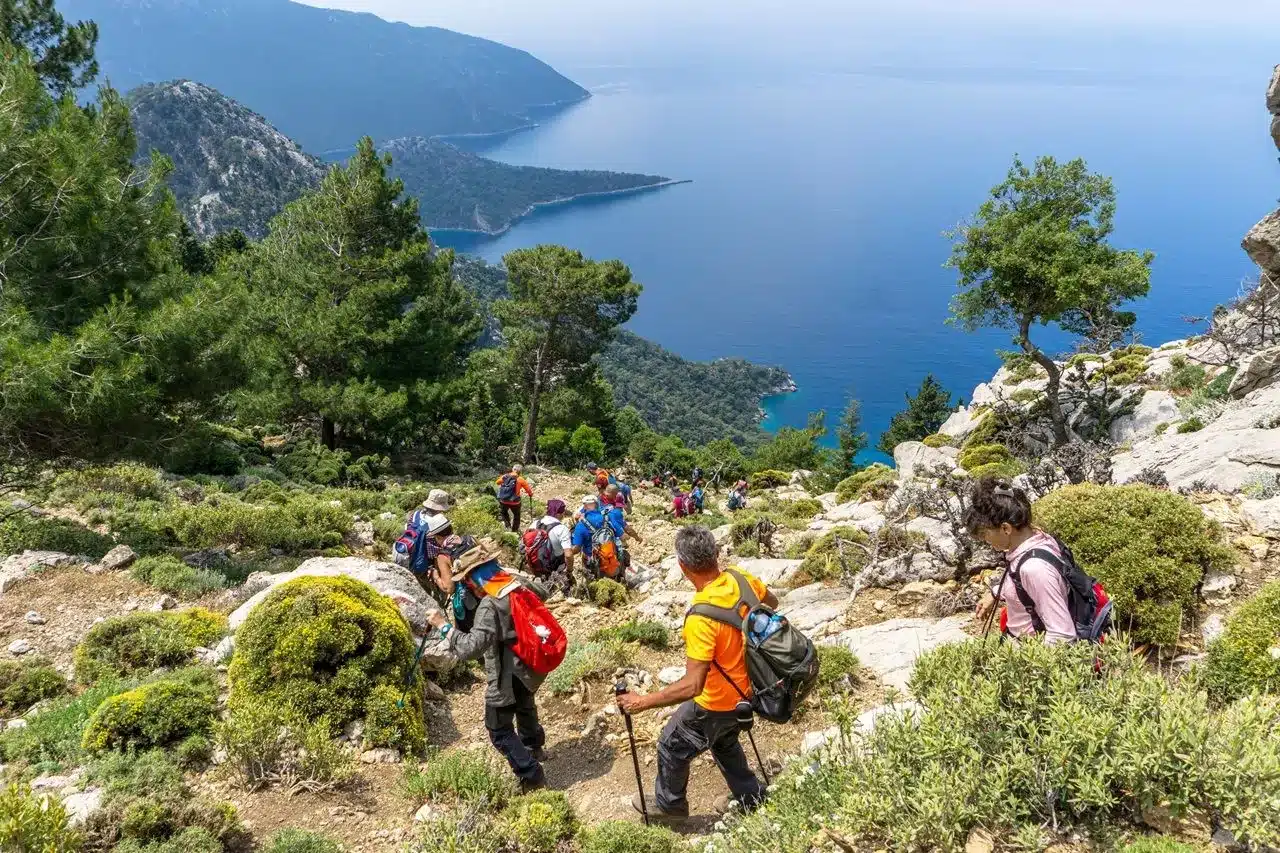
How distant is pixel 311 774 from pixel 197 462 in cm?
1524

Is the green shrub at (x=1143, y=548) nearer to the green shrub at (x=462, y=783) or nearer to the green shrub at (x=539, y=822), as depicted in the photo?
the green shrub at (x=539, y=822)

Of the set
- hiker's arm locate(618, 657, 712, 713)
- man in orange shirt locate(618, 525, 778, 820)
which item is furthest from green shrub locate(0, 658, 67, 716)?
hiker's arm locate(618, 657, 712, 713)

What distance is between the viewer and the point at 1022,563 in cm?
375

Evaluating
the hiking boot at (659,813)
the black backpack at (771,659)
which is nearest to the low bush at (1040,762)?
the black backpack at (771,659)

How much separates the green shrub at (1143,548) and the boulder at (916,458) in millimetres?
12849

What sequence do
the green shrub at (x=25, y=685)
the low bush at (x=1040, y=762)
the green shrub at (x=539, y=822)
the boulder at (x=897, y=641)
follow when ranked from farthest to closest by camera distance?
the boulder at (x=897, y=641) → the green shrub at (x=25, y=685) → the green shrub at (x=539, y=822) → the low bush at (x=1040, y=762)

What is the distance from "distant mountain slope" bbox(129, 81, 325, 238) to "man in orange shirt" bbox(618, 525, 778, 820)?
4691 inches

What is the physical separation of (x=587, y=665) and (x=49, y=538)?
332 inches

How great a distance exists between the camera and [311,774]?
5.28 meters

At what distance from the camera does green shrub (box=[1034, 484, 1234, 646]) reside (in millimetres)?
5922

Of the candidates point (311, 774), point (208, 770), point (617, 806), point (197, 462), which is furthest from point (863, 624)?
point (197, 462)

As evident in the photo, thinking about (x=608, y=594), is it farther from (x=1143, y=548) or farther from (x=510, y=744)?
(x=1143, y=548)

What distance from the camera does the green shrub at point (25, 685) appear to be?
6.40m

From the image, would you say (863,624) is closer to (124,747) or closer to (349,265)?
(124,747)
